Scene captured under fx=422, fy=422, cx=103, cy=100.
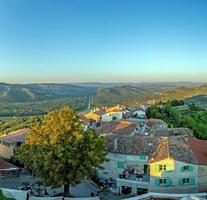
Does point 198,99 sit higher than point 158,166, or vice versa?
point 198,99

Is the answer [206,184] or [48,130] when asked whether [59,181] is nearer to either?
[48,130]

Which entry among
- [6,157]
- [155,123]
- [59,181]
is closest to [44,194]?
[59,181]

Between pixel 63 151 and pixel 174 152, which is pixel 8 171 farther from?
pixel 174 152

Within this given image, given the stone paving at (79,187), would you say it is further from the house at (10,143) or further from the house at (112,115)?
the house at (112,115)

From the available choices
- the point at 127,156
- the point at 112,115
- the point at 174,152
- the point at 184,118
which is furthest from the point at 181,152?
the point at 112,115

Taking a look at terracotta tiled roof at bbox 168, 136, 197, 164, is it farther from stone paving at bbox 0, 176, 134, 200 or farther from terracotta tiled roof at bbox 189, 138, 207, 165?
stone paving at bbox 0, 176, 134, 200
